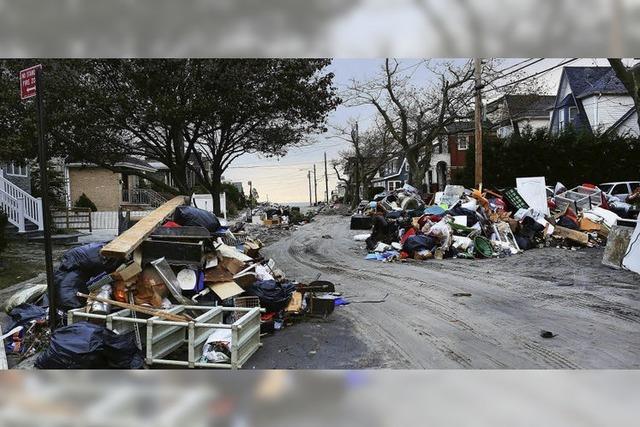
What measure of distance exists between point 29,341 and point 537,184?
12589mm

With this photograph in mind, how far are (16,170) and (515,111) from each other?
73.2 feet

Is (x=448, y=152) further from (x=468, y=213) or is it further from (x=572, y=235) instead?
(x=572, y=235)

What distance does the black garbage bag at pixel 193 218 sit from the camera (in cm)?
669

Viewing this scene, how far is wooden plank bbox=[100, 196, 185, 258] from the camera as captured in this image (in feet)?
16.9

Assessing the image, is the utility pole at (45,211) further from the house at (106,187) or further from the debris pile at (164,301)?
the house at (106,187)

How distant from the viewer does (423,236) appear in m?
11.4

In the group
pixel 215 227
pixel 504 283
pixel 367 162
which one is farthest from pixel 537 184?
pixel 367 162

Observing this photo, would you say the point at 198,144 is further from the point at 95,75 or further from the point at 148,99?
the point at 95,75

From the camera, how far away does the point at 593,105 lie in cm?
2297

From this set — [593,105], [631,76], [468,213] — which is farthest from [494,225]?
[593,105]

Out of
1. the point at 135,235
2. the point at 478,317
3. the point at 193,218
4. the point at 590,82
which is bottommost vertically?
the point at 478,317

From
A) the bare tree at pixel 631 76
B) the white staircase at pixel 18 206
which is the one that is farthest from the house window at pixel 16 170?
the bare tree at pixel 631 76

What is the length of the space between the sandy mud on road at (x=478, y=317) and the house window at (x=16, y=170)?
16.2 ft

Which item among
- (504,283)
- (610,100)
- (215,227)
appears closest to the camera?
(215,227)
